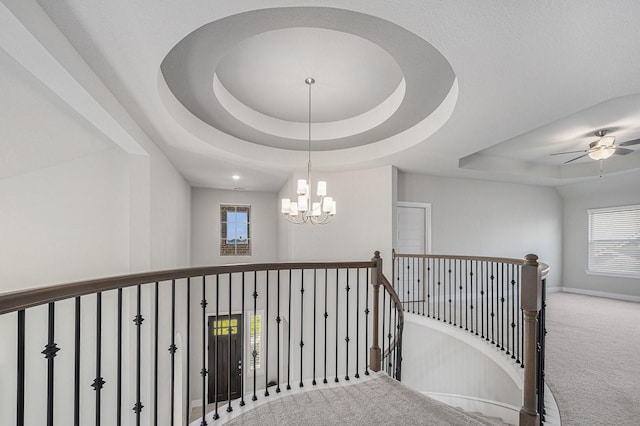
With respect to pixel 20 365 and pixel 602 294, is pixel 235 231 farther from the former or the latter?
pixel 602 294

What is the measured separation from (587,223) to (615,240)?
1.98 feet

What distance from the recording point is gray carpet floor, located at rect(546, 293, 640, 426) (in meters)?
2.18

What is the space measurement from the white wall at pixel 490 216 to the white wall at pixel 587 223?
18 centimetres

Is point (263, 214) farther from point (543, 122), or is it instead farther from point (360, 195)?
point (543, 122)

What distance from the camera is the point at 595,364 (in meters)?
2.95

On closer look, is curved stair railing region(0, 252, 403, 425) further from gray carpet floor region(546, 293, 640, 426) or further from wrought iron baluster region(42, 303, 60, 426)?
gray carpet floor region(546, 293, 640, 426)

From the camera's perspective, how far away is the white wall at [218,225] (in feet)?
22.4

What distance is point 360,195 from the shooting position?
5.16 m

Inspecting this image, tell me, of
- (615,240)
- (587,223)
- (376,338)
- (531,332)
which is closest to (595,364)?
(531,332)

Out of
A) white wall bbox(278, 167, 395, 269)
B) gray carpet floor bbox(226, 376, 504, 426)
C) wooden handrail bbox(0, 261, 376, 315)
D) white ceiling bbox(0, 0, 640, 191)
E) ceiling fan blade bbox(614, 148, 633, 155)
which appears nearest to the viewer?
wooden handrail bbox(0, 261, 376, 315)

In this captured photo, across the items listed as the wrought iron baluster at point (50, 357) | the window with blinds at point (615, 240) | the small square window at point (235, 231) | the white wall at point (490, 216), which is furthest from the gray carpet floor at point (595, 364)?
the small square window at point (235, 231)

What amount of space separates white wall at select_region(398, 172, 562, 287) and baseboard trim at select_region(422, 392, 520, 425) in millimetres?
2517

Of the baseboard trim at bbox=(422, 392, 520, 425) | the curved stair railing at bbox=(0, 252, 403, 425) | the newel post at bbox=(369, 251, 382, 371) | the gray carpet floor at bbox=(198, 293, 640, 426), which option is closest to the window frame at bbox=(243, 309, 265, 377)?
the curved stair railing at bbox=(0, 252, 403, 425)

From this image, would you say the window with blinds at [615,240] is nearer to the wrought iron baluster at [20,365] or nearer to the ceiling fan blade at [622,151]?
the ceiling fan blade at [622,151]
